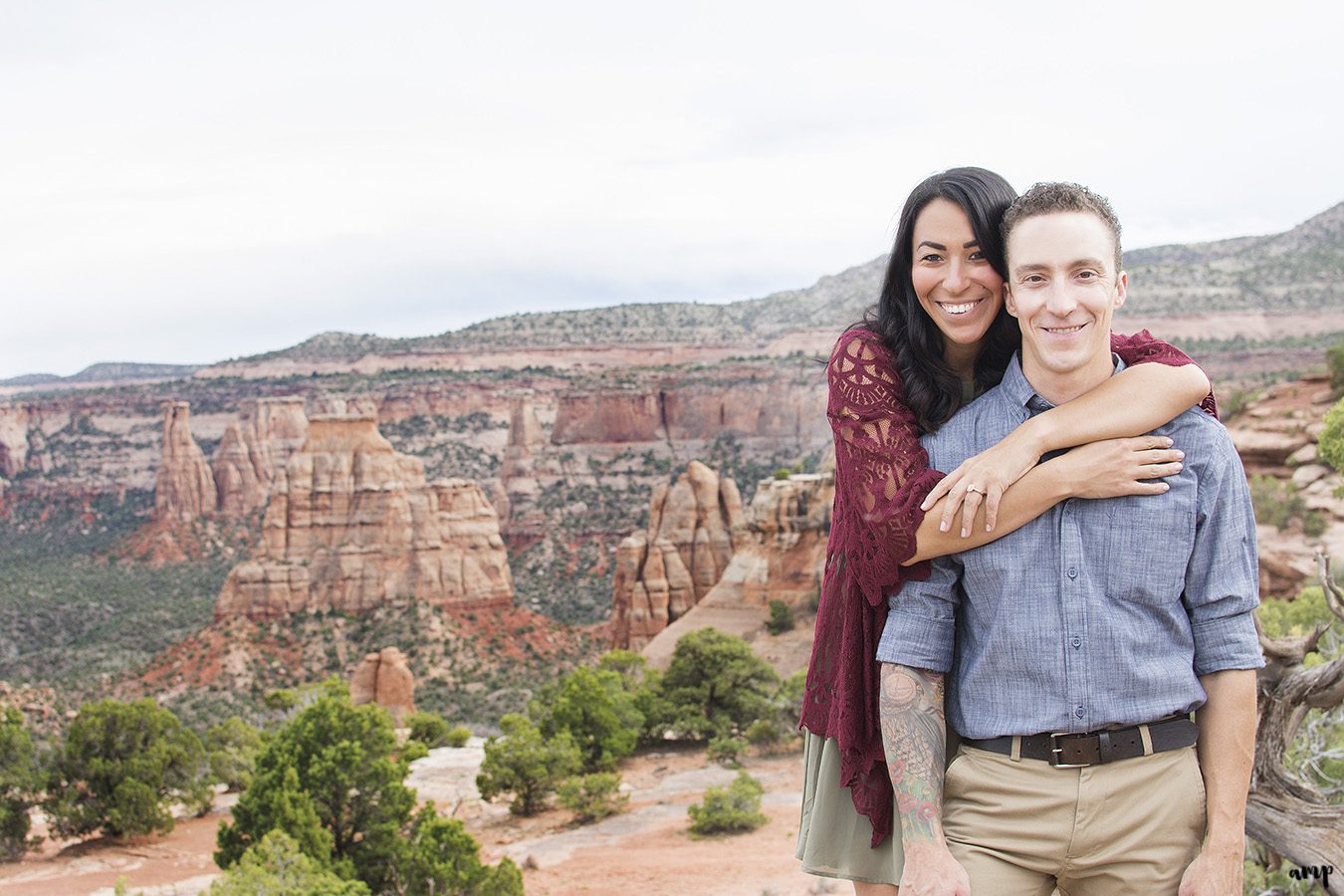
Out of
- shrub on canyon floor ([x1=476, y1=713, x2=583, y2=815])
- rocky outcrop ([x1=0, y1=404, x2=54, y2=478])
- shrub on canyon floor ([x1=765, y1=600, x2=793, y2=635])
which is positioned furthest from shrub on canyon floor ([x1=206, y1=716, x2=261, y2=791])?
rocky outcrop ([x1=0, y1=404, x2=54, y2=478])

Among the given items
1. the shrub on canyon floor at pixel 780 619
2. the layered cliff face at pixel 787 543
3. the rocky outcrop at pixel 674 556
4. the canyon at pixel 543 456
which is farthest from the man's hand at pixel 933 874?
the rocky outcrop at pixel 674 556

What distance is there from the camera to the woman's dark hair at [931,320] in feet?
9.36

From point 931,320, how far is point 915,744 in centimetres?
112

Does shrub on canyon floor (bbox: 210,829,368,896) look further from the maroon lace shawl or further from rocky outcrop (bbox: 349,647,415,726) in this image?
rocky outcrop (bbox: 349,647,415,726)

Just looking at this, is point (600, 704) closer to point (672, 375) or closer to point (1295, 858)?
point (1295, 858)

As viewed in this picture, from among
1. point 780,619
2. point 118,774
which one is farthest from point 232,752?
point 780,619

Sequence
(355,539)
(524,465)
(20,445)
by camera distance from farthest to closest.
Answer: (20,445) → (524,465) → (355,539)

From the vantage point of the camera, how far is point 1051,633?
103 inches

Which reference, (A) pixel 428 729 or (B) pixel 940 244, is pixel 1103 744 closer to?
→ (B) pixel 940 244

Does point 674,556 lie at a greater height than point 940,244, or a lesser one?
lesser

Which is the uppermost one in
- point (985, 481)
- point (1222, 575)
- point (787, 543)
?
point (985, 481)

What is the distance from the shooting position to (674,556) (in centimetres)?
3938

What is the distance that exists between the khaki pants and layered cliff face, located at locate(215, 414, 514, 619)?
148 ft

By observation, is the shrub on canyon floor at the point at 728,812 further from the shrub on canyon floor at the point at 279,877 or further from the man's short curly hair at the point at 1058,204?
the man's short curly hair at the point at 1058,204
